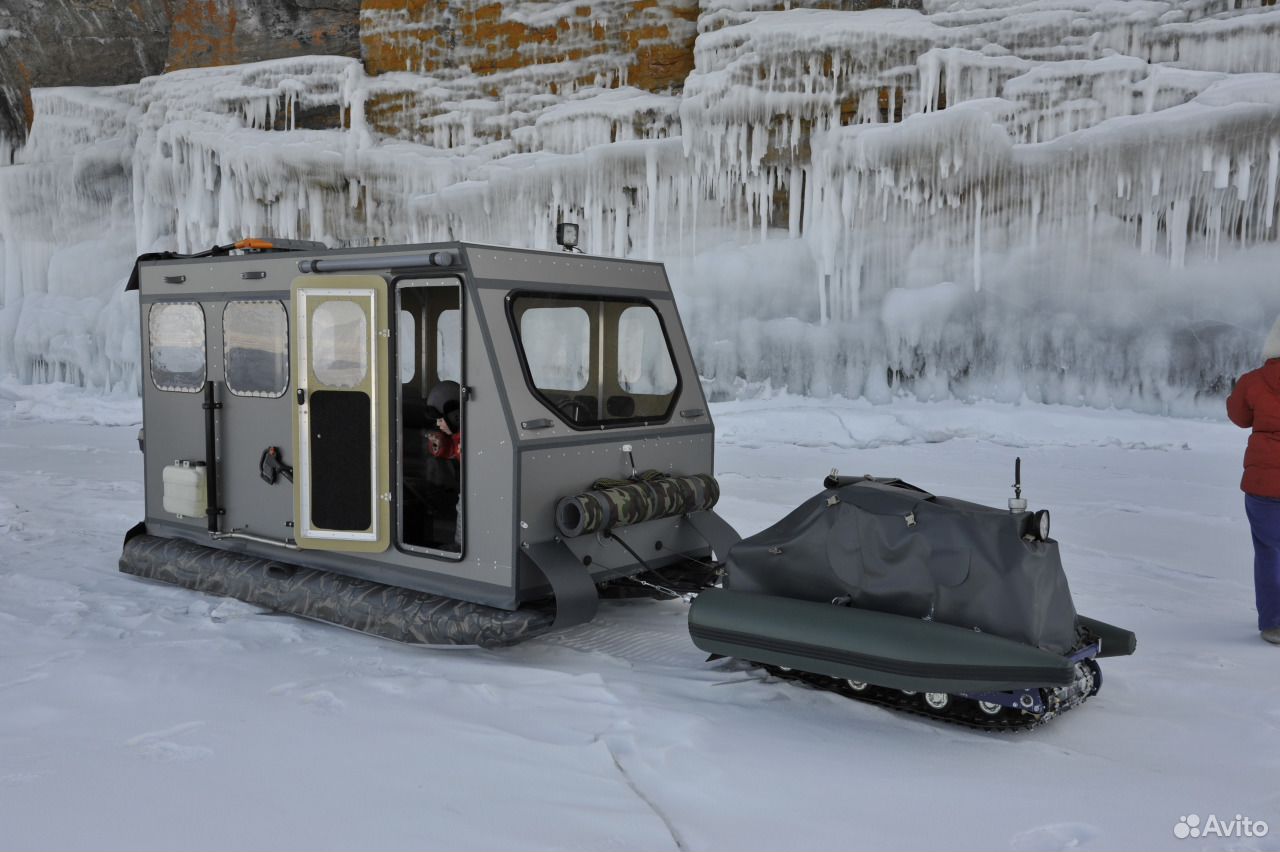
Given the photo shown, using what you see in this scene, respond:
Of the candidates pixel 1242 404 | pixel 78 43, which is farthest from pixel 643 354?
pixel 78 43

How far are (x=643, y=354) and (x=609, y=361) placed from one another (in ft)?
0.69

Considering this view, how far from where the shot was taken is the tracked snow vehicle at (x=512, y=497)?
3.66 meters

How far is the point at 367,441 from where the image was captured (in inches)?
194

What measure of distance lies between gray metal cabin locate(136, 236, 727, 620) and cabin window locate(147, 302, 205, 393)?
1cm

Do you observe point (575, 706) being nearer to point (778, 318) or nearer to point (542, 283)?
point (542, 283)

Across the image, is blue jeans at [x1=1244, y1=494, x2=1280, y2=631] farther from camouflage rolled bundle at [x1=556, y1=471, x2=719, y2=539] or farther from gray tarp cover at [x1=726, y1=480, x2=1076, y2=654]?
camouflage rolled bundle at [x1=556, y1=471, x2=719, y2=539]

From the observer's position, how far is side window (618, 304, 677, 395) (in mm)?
5602

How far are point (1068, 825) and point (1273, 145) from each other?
11.6m

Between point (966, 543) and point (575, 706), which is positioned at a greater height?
point (966, 543)

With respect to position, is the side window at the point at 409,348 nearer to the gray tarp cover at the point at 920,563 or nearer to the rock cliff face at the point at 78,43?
the gray tarp cover at the point at 920,563

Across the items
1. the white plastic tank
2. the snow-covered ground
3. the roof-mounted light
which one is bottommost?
the snow-covered ground

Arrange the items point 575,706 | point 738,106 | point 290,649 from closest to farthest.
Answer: point 575,706 < point 290,649 < point 738,106

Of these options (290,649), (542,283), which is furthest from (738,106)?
(290,649)

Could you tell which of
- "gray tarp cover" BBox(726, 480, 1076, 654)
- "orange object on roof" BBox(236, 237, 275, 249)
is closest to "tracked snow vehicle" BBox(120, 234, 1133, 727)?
"gray tarp cover" BBox(726, 480, 1076, 654)
